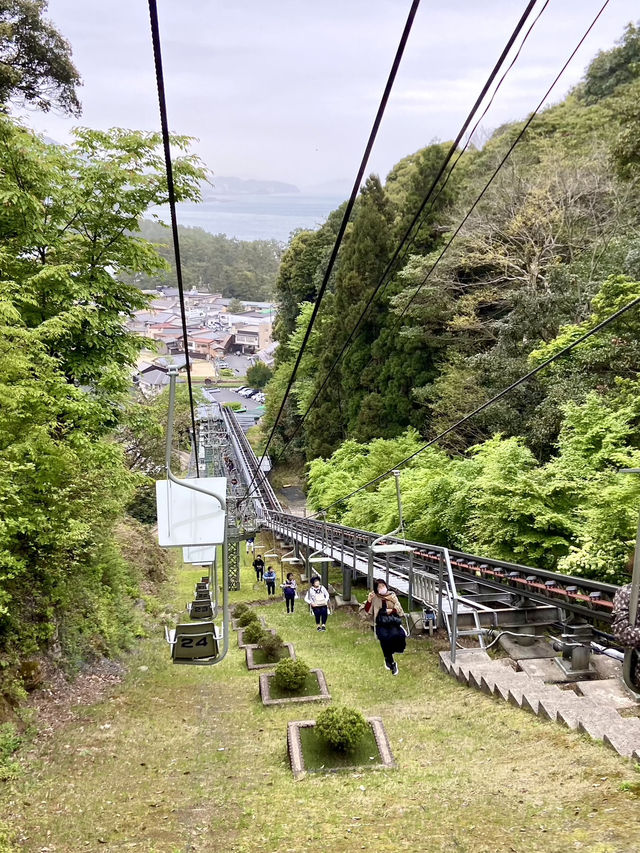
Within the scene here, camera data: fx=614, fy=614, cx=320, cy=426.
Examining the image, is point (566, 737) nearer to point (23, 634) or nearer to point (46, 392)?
point (23, 634)

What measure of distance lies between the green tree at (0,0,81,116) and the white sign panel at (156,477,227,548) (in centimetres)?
1404

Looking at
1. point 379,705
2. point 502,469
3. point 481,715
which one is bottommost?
point 379,705

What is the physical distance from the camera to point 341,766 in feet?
21.9

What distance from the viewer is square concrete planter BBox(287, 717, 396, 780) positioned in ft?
21.7

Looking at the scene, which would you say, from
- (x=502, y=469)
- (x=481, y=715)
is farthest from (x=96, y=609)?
(x=502, y=469)

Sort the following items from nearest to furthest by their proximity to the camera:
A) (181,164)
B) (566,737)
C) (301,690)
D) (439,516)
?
(566,737) < (301,690) < (181,164) < (439,516)

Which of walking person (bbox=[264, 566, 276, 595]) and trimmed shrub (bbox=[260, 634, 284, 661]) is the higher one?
trimmed shrub (bbox=[260, 634, 284, 661])

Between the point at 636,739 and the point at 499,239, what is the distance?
20876mm

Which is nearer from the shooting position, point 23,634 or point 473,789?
point 473,789

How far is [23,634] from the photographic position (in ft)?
29.2

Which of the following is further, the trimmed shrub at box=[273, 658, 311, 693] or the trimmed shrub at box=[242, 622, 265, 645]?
the trimmed shrub at box=[242, 622, 265, 645]

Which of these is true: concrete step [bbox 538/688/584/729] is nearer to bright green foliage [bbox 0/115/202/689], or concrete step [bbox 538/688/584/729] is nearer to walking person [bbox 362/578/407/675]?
walking person [bbox 362/578/407/675]

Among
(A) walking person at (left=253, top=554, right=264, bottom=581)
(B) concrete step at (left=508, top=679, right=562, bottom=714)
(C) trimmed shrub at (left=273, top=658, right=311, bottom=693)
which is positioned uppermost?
(B) concrete step at (left=508, top=679, right=562, bottom=714)

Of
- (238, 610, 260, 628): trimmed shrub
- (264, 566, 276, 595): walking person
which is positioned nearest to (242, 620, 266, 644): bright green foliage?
(238, 610, 260, 628): trimmed shrub
